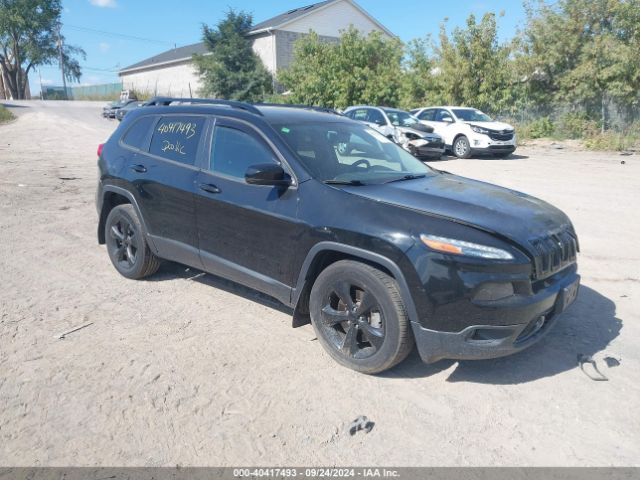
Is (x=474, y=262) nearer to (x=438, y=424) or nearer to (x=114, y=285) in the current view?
(x=438, y=424)

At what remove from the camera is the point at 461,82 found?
79.5ft

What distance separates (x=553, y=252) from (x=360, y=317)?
51.1 inches

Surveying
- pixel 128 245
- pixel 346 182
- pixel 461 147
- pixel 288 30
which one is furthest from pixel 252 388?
pixel 288 30

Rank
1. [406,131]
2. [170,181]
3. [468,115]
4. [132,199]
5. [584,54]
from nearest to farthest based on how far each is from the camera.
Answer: [170,181] < [132,199] < [406,131] < [468,115] < [584,54]

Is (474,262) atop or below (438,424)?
atop

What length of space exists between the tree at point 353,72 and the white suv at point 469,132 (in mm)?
9482

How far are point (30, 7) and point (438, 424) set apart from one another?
269 ft

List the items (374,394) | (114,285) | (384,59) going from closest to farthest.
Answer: (374,394) → (114,285) → (384,59)

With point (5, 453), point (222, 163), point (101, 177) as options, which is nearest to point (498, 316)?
point (222, 163)

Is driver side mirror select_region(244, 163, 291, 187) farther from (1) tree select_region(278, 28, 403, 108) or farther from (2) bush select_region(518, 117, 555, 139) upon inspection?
(1) tree select_region(278, 28, 403, 108)

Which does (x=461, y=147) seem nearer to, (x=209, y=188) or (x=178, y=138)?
(x=178, y=138)

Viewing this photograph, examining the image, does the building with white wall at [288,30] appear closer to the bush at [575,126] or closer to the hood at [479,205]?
the bush at [575,126]

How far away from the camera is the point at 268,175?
12.2 feet

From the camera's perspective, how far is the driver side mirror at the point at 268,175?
373 centimetres
